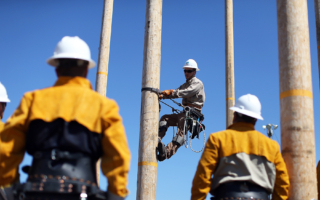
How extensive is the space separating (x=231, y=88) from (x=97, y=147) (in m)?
9.68

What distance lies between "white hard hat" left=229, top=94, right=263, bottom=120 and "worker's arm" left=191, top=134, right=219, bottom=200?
0.41 m

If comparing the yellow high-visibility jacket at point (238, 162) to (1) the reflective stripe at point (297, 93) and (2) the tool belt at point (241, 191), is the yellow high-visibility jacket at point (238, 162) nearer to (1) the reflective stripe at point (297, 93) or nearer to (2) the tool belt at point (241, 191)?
(2) the tool belt at point (241, 191)

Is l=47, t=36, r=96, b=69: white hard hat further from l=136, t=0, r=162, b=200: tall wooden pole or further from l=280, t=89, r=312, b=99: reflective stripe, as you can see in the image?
l=136, t=0, r=162, b=200: tall wooden pole

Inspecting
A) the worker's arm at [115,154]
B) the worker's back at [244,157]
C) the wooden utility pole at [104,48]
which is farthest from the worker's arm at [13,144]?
the wooden utility pole at [104,48]

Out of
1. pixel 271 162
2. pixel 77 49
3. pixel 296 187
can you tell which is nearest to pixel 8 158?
pixel 77 49

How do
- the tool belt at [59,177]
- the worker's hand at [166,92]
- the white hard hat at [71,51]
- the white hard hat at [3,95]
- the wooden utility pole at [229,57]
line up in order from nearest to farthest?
the tool belt at [59,177]
the white hard hat at [71,51]
the white hard hat at [3,95]
the worker's hand at [166,92]
the wooden utility pole at [229,57]

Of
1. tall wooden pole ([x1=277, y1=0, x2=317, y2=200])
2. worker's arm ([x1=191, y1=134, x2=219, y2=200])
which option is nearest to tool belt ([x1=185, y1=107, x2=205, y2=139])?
tall wooden pole ([x1=277, y1=0, x2=317, y2=200])

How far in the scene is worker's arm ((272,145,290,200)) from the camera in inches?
142

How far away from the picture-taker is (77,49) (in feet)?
9.25

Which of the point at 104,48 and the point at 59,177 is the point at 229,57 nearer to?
the point at 104,48

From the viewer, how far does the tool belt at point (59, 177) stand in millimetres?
2494

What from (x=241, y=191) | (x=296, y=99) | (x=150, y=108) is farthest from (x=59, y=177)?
(x=150, y=108)

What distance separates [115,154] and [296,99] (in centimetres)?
222

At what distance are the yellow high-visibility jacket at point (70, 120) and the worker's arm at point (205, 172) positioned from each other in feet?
3.62
